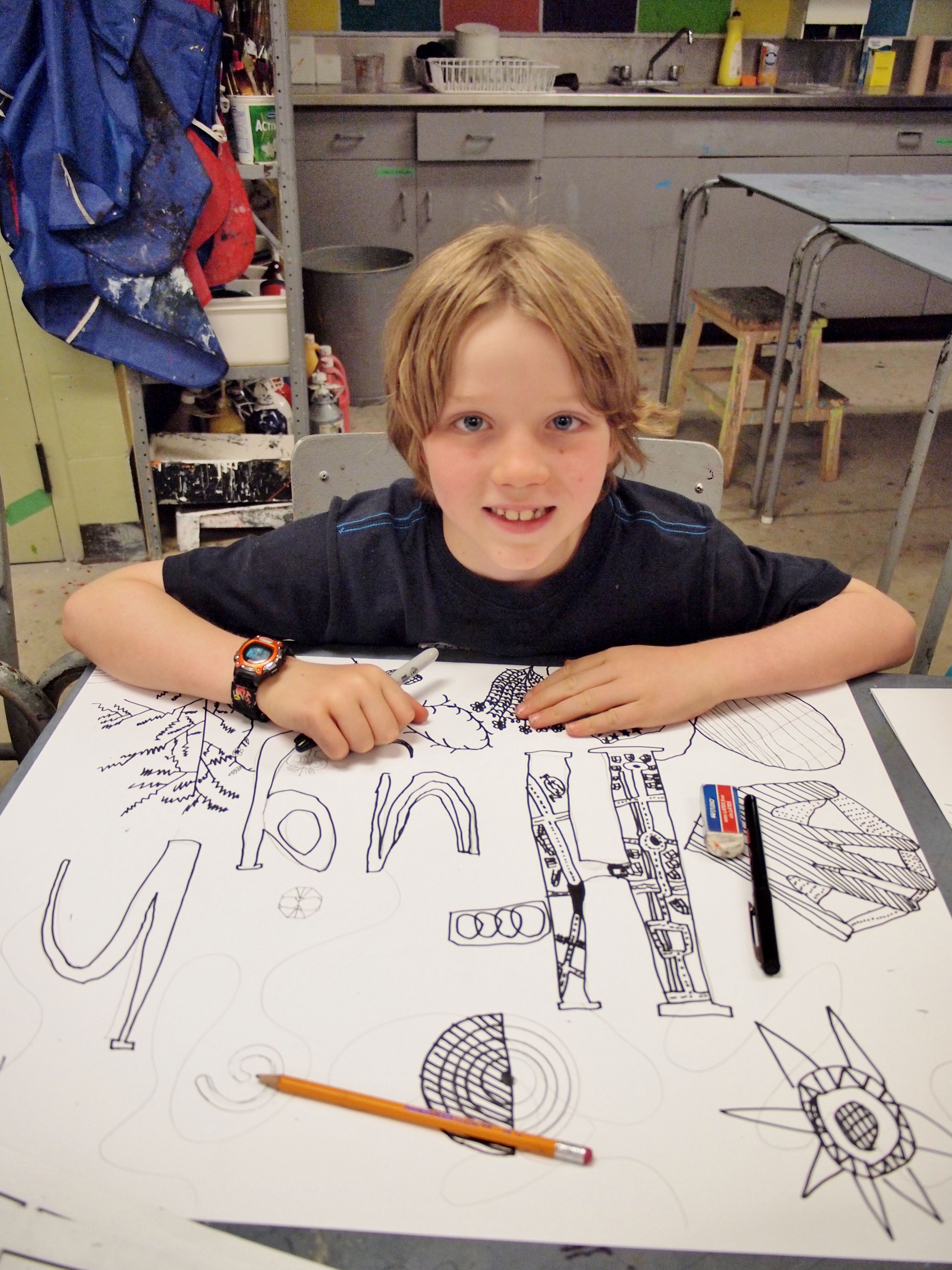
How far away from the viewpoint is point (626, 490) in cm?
94

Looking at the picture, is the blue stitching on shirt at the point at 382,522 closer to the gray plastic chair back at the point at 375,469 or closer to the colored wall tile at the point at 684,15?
the gray plastic chair back at the point at 375,469

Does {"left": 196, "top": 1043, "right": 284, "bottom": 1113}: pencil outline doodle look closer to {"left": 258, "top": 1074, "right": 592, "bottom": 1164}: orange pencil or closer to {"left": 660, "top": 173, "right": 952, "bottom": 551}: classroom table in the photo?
{"left": 258, "top": 1074, "right": 592, "bottom": 1164}: orange pencil

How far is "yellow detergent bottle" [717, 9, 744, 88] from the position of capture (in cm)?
373

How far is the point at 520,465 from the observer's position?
0.70m


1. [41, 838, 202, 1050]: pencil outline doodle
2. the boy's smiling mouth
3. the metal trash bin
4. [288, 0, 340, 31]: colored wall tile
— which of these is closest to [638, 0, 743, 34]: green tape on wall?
[288, 0, 340, 31]: colored wall tile

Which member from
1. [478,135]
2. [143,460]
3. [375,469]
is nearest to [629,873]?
[375,469]

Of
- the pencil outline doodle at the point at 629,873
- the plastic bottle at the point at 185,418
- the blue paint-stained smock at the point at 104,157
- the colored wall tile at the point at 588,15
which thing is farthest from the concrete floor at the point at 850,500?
the colored wall tile at the point at 588,15

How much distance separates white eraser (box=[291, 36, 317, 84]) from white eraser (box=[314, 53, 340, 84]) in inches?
0.7

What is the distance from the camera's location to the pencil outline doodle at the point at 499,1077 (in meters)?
0.48

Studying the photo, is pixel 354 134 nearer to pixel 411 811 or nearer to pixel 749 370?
pixel 749 370

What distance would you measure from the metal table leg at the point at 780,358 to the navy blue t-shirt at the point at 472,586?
1580 mm

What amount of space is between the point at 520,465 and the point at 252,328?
1.61m

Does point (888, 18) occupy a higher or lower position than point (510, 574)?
higher

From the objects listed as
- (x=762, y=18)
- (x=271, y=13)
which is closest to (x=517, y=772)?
(x=271, y=13)
